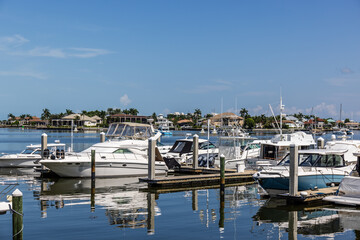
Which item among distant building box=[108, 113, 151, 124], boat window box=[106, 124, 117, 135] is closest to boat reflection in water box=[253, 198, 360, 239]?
boat window box=[106, 124, 117, 135]

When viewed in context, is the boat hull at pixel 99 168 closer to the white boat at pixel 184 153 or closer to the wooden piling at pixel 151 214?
the white boat at pixel 184 153

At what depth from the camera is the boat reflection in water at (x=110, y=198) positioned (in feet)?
57.9

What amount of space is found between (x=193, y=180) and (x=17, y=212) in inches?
565

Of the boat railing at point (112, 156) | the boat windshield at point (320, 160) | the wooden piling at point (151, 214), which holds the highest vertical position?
the boat windshield at point (320, 160)

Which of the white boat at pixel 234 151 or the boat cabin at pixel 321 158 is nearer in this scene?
the boat cabin at pixel 321 158

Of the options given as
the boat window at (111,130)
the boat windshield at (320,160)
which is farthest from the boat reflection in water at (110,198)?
the boat windshield at (320,160)

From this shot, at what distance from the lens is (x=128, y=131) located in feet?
115

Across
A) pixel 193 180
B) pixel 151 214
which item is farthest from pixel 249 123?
pixel 151 214

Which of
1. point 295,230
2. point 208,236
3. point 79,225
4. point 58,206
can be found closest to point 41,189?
point 58,206

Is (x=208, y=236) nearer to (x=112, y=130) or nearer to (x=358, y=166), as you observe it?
(x=358, y=166)

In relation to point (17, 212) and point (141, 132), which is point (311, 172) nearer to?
point (17, 212)

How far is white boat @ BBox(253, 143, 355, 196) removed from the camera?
21.1 meters

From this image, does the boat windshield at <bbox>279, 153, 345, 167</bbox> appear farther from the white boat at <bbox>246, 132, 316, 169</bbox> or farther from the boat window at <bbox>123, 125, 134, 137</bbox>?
the boat window at <bbox>123, 125, 134, 137</bbox>

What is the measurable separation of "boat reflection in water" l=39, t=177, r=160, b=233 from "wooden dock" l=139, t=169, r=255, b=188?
1.19 m
